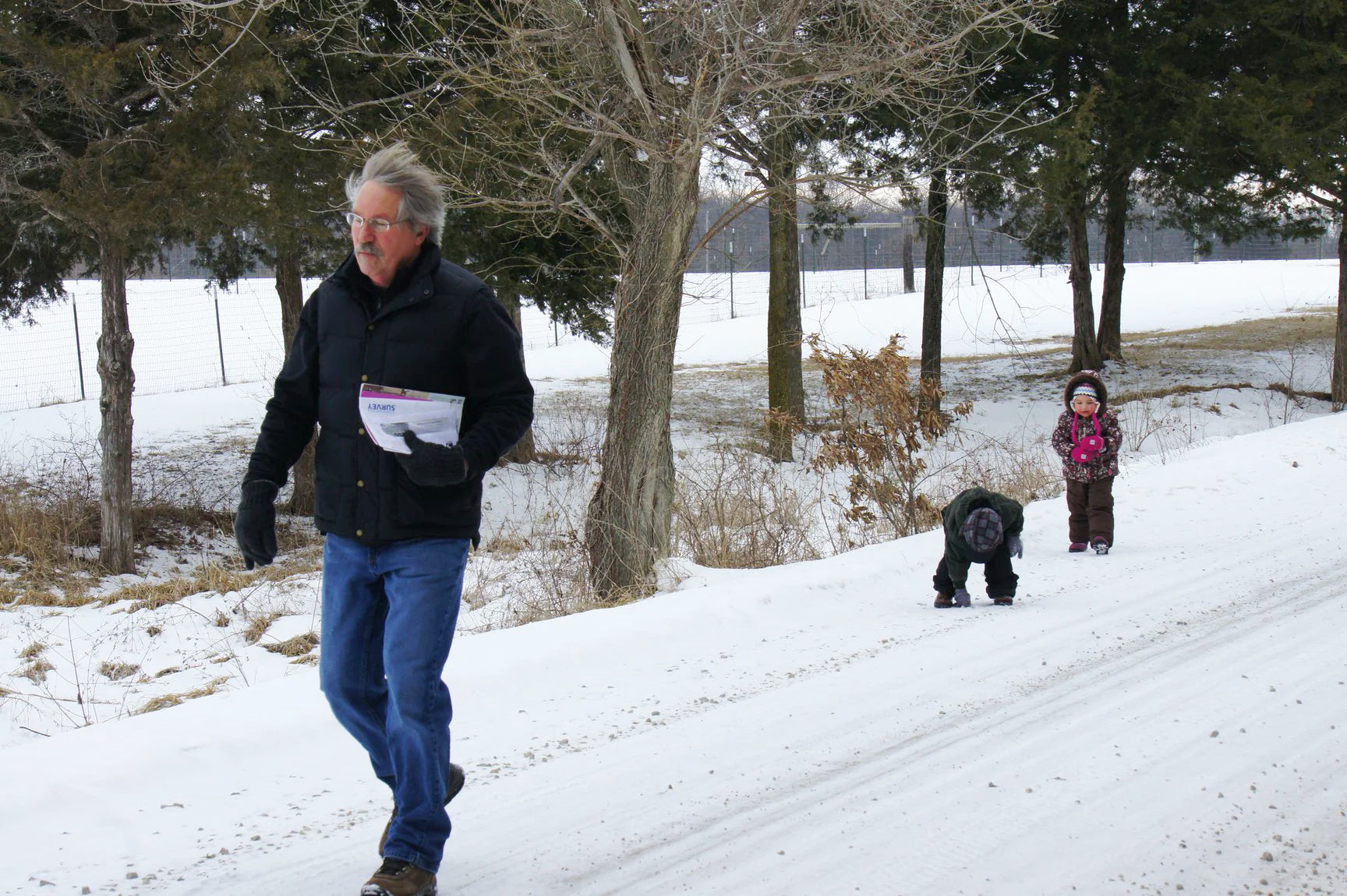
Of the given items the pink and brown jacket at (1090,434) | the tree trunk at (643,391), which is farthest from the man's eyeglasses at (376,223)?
the pink and brown jacket at (1090,434)

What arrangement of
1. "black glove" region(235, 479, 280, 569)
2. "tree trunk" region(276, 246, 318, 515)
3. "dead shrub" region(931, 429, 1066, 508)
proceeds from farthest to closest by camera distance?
"tree trunk" region(276, 246, 318, 515)
"dead shrub" region(931, 429, 1066, 508)
"black glove" region(235, 479, 280, 569)

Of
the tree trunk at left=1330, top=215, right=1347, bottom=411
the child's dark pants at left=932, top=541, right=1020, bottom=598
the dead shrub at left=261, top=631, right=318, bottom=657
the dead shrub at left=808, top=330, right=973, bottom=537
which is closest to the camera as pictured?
the child's dark pants at left=932, top=541, right=1020, bottom=598

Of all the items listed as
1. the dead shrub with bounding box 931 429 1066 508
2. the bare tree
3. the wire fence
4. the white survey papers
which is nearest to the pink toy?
the dead shrub with bounding box 931 429 1066 508

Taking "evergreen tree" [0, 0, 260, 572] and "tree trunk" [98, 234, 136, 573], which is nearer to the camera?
"evergreen tree" [0, 0, 260, 572]

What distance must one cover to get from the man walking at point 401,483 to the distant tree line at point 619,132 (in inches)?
159

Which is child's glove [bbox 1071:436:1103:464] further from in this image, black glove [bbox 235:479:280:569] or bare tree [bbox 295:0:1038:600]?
black glove [bbox 235:479:280:569]

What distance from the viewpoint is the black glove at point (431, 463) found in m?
3.07

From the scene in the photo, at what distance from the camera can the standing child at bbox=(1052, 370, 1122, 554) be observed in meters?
7.80

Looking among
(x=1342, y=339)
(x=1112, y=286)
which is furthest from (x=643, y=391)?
(x=1112, y=286)

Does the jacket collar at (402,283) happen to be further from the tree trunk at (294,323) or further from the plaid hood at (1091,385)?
the tree trunk at (294,323)

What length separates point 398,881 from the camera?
10.3ft

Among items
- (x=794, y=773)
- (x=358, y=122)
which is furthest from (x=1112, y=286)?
(x=794, y=773)

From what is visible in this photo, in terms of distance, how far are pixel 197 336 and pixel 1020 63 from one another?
29453 millimetres

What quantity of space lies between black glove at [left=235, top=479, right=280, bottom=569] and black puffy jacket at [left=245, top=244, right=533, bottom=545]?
6 centimetres
